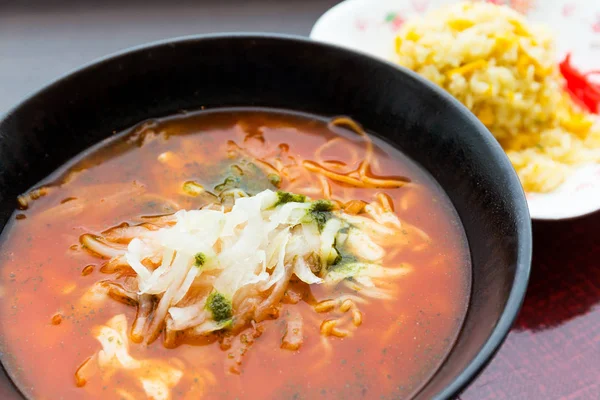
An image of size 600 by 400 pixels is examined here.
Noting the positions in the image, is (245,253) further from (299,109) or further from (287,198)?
(299,109)

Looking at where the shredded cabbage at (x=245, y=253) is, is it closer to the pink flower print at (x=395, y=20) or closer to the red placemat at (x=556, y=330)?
the red placemat at (x=556, y=330)

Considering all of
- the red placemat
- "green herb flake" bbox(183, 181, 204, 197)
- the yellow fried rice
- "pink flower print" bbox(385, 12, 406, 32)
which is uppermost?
"green herb flake" bbox(183, 181, 204, 197)

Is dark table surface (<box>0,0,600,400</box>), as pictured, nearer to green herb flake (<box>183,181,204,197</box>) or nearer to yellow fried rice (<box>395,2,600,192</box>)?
yellow fried rice (<box>395,2,600,192</box>)

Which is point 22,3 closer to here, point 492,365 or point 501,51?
point 501,51

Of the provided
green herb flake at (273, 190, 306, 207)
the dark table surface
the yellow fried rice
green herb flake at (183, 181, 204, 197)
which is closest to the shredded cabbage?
green herb flake at (273, 190, 306, 207)

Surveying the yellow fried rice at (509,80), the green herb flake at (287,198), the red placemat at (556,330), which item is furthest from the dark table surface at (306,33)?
the green herb flake at (287,198)

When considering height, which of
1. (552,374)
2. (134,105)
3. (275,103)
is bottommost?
(552,374)

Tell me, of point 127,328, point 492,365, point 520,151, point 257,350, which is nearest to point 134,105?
A: point 127,328
